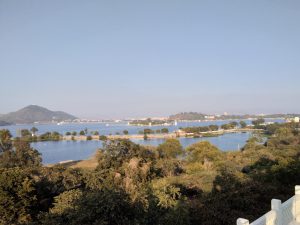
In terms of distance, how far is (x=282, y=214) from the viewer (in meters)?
5.68

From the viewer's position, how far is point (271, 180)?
11383mm

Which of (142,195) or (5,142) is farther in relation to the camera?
(5,142)

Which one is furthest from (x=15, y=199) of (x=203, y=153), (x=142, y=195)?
(x=203, y=153)

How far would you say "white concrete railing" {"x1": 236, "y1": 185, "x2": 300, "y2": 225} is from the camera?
16.0 feet

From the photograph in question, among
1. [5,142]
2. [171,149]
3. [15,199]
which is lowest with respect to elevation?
[171,149]

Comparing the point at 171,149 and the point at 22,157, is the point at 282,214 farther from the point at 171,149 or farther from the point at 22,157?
the point at 22,157

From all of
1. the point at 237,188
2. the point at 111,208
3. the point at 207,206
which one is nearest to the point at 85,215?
the point at 111,208

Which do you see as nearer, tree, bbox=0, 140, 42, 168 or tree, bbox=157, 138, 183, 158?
tree, bbox=0, 140, 42, 168

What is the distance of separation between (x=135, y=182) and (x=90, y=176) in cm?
273

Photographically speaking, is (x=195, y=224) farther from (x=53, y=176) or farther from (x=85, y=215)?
(x=53, y=176)

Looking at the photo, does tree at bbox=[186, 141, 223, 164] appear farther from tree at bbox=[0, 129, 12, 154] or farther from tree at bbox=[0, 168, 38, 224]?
tree at bbox=[0, 129, 12, 154]

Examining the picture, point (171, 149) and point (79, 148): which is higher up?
point (171, 149)

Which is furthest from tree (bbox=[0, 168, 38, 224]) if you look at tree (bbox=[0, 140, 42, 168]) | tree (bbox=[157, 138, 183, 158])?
tree (bbox=[157, 138, 183, 158])

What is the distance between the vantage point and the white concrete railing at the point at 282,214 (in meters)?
4.89
